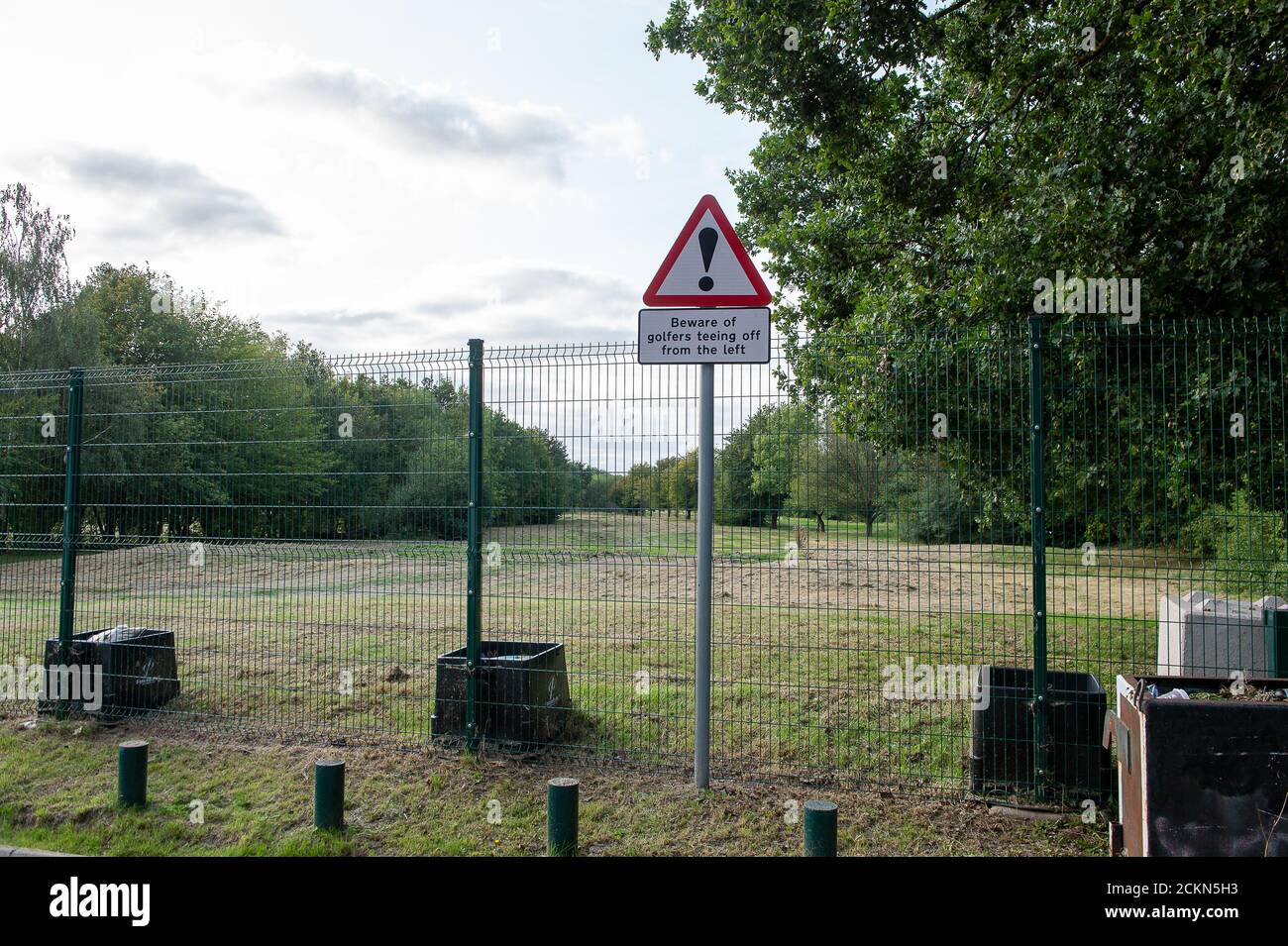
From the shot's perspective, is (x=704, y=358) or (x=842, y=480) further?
(x=842, y=480)

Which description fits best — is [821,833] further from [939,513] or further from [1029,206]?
[1029,206]

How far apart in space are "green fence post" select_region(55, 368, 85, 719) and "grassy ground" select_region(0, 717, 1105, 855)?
1.24 meters

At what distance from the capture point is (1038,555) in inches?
212

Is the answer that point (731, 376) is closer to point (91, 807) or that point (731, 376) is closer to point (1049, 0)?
point (91, 807)

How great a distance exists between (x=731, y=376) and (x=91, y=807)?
16.5 feet

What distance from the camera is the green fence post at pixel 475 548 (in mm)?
6180

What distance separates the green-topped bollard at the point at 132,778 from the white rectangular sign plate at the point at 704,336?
164 inches

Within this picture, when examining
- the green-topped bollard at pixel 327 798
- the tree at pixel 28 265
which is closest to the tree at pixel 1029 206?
the green-topped bollard at pixel 327 798

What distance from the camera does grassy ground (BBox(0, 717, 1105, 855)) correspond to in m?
4.88

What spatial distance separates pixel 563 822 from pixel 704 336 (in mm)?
3101

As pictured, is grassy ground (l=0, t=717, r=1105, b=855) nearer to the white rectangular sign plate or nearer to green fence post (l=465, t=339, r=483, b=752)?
green fence post (l=465, t=339, r=483, b=752)
